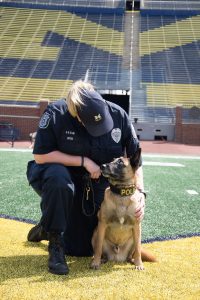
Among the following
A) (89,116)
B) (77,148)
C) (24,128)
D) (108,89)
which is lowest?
(77,148)

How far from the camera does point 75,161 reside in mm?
3256

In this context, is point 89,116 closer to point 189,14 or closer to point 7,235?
point 7,235

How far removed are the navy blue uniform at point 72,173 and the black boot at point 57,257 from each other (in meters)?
0.09

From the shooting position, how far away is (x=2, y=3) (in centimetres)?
3641

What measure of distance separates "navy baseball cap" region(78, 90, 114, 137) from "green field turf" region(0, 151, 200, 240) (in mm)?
Answer: 1511

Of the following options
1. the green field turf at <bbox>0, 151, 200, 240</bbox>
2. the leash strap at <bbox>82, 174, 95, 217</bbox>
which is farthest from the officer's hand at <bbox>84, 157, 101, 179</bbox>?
the green field turf at <bbox>0, 151, 200, 240</bbox>

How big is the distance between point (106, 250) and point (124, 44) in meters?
30.1

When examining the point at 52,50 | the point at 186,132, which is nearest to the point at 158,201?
the point at 186,132

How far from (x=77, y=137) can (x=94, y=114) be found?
0.29m

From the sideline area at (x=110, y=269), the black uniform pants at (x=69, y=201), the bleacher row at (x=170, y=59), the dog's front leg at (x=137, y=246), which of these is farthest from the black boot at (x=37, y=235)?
the bleacher row at (x=170, y=59)

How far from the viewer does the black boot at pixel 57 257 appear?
3.04 m

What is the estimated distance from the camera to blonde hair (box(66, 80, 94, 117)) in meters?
3.09

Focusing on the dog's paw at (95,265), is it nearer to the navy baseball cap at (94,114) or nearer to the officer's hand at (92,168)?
the officer's hand at (92,168)

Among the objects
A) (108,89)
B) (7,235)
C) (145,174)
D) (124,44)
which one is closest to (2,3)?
(124,44)
